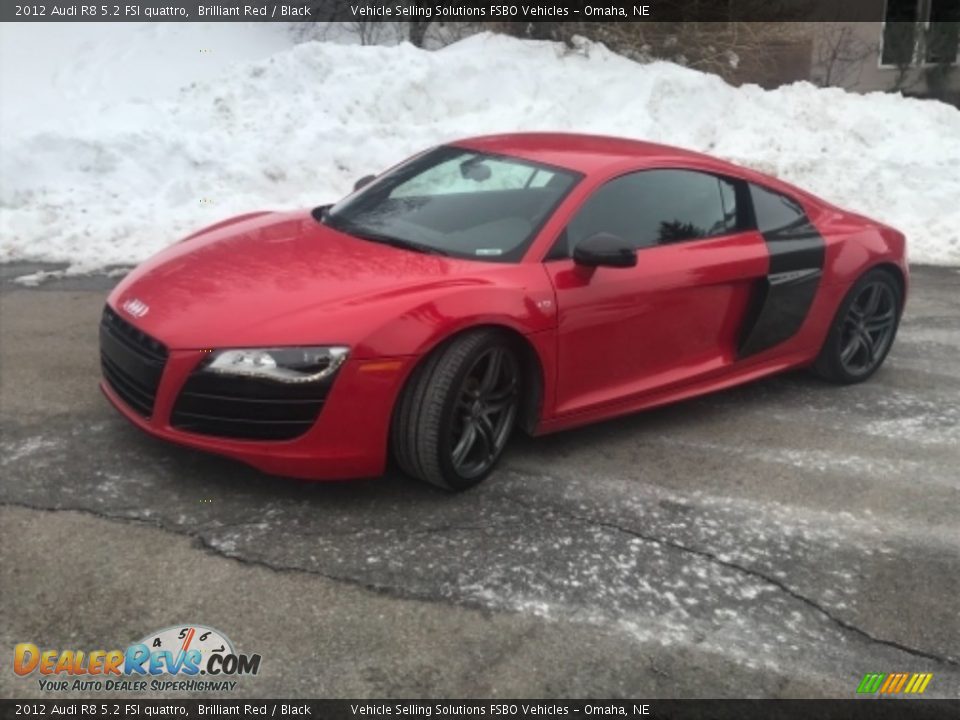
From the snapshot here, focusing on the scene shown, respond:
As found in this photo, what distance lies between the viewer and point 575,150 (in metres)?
4.64

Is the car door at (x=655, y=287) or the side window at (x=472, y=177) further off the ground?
the side window at (x=472, y=177)

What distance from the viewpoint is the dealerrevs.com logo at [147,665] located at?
2645 mm

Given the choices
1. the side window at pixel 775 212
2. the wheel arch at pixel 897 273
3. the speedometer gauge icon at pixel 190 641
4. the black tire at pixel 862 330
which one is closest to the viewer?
the speedometer gauge icon at pixel 190 641

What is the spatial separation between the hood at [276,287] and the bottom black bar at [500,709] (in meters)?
1.29

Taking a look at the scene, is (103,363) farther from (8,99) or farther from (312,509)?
(8,99)

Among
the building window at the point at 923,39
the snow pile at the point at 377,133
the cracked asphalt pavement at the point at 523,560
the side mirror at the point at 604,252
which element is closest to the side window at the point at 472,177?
the side mirror at the point at 604,252

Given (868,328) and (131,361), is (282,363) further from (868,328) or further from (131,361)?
(868,328)

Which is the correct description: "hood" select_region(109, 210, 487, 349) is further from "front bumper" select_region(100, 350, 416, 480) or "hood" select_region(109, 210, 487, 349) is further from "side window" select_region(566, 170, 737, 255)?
"side window" select_region(566, 170, 737, 255)

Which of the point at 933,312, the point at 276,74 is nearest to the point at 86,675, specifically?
the point at 933,312

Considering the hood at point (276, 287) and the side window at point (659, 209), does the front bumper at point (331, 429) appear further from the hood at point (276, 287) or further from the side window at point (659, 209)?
the side window at point (659, 209)

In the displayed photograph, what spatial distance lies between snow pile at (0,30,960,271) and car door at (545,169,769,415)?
4.64 metres

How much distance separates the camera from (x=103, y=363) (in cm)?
400

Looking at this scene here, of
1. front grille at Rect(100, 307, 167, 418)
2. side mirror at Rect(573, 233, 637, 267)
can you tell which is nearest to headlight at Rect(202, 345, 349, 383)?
front grille at Rect(100, 307, 167, 418)

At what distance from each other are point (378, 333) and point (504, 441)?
0.81 meters
